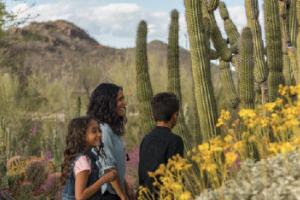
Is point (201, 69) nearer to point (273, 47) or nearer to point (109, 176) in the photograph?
point (273, 47)

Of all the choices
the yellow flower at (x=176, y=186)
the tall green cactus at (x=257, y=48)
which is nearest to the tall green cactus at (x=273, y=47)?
the tall green cactus at (x=257, y=48)

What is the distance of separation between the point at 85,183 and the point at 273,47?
471cm

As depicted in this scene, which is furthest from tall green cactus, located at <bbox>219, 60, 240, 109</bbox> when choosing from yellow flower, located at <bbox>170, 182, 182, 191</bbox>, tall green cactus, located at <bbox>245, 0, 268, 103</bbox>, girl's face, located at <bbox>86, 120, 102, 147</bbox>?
yellow flower, located at <bbox>170, 182, 182, 191</bbox>

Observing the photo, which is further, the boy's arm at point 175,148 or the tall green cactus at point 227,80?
the tall green cactus at point 227,80

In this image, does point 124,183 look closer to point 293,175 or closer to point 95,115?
point 95,115

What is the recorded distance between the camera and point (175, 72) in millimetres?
8234

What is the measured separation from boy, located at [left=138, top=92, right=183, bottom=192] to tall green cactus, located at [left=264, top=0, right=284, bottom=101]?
3974mm

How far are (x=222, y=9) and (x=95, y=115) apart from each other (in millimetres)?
6077

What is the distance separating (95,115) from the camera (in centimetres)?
461

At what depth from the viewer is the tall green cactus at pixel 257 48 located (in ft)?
28.5

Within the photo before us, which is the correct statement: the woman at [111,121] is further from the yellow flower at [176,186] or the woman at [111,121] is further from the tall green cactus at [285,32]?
the tall green cactus at [285,32]

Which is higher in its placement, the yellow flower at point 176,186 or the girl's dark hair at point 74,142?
the girl's dark hair at point 74,142

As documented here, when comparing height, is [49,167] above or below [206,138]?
below

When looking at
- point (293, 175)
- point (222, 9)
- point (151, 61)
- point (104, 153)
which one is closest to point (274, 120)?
point (293, 175)
